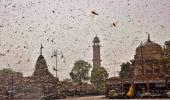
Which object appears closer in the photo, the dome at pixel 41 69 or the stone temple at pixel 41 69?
the stone temple at pixel 41 69

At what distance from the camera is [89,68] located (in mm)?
87750

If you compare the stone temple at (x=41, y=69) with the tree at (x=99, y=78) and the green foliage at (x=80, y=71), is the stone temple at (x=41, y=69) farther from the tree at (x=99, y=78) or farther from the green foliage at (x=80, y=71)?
the tree at (x=99, y=78)

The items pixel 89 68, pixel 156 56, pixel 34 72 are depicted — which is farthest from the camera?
pixel 89 68

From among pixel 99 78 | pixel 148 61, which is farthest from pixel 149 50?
pixel 99 78

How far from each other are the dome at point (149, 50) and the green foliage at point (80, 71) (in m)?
22.8

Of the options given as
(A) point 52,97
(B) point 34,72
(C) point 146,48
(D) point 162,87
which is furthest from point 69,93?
(D) point 162,87

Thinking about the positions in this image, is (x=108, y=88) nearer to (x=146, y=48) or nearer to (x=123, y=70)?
(x=146, y=48)

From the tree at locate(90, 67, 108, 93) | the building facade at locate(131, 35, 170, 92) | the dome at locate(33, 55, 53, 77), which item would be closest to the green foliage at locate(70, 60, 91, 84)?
the tree at locate(90, 67, 108, 93)

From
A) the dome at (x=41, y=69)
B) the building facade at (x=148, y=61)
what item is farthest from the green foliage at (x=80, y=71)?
the building facade at (x=148, y=61)

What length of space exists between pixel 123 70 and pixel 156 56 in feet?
89.7

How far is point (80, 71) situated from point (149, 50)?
2666cm

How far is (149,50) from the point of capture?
65.6 metres

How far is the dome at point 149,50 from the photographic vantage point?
64.4m

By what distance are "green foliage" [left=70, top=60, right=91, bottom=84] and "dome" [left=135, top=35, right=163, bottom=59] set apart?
22796 mm
